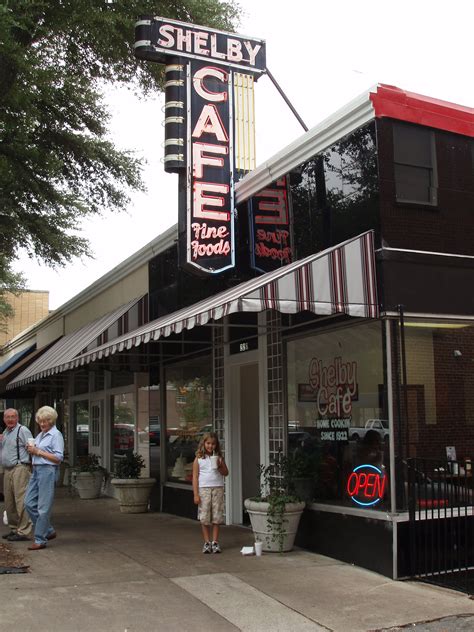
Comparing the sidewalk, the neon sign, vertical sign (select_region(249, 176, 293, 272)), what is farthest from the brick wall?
the neon sign

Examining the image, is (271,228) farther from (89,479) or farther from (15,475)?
(89,479)

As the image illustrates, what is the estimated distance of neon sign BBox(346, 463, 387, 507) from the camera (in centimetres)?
769

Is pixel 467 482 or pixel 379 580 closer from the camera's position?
pixel 379 580

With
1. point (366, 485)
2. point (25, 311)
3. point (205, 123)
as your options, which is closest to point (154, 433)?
point (205, 123)

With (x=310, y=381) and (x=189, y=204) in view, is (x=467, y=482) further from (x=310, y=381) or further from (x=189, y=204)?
(x=189, y=204)

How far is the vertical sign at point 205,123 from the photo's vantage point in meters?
9.64

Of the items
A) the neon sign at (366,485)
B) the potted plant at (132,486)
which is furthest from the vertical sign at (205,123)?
the potted plant at (132,486)

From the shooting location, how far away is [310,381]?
9.10 m

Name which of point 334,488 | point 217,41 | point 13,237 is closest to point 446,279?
point 334,488

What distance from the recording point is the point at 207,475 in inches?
346

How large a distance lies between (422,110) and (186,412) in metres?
6.58

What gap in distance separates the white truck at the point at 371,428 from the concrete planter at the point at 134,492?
556 cm

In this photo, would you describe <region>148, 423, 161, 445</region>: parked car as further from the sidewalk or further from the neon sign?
the neon sign

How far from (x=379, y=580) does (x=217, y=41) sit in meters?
7.38
